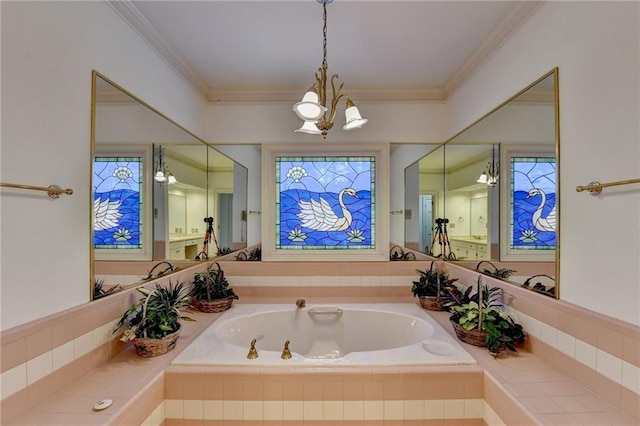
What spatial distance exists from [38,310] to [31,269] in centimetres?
16

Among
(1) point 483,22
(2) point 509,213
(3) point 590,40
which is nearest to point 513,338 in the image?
(2) point 509,213

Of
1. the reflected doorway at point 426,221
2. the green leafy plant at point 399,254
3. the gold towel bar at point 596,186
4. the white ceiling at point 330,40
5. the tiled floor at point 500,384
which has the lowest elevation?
the tiled floor at point 500,384

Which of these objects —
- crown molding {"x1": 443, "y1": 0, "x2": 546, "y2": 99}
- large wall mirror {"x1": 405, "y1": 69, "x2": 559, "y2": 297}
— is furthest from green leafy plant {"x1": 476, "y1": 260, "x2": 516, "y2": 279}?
crown molding {"x1": 443, "y1": 0, "x2": 546, "y2": 99}

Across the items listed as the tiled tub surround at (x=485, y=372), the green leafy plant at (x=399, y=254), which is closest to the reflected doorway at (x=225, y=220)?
the tiled tub surround at (x=485, y=372)

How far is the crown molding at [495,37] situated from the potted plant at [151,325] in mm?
2512

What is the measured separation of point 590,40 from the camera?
113 centimetres

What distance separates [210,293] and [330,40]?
6.56 feet

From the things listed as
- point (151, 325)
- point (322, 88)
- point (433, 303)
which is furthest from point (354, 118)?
point (151, 325)

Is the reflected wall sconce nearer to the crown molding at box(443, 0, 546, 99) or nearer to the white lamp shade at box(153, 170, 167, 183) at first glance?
the white lamp shade at box(153, 170, 167, 183)

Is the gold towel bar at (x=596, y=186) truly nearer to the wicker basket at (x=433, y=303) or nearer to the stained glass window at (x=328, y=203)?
the wicker basket at (x=433, y=303)

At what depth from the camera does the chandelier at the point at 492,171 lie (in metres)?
1.73

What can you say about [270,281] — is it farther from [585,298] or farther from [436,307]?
[585,298]

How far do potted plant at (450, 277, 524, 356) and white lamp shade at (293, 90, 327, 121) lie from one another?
1335mm

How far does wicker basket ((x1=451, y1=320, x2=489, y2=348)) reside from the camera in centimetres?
151
